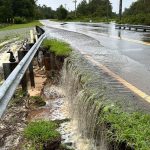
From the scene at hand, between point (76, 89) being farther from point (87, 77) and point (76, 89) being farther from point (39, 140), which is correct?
point (39, 140)

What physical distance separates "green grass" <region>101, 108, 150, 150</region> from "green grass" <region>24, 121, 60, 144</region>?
1.38 metres

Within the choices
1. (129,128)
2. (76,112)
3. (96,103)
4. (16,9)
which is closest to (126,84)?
(76,112)

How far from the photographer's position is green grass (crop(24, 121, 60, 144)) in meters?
6.25

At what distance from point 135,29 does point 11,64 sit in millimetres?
24156

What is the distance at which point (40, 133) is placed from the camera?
645 cm

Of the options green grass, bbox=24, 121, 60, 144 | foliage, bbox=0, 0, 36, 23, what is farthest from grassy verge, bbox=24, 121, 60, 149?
foliage, bbox=0, 0, 36, 23

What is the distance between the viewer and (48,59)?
1275 cm

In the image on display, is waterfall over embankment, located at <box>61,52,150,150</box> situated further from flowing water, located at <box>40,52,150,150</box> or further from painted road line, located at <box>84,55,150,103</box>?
painted road line, located at <box>84,55,150,103</box>

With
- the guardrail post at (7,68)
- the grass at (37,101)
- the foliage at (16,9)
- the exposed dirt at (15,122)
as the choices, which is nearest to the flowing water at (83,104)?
the grass at (37,101)

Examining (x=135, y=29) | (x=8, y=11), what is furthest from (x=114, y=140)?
(x=8, y=11)

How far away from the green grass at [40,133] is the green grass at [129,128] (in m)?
1.38

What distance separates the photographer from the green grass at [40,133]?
625 cm

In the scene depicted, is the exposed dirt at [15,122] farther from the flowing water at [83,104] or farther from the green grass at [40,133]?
the flowing water at [83,104]

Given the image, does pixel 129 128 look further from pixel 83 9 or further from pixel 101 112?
pixel 83 9
